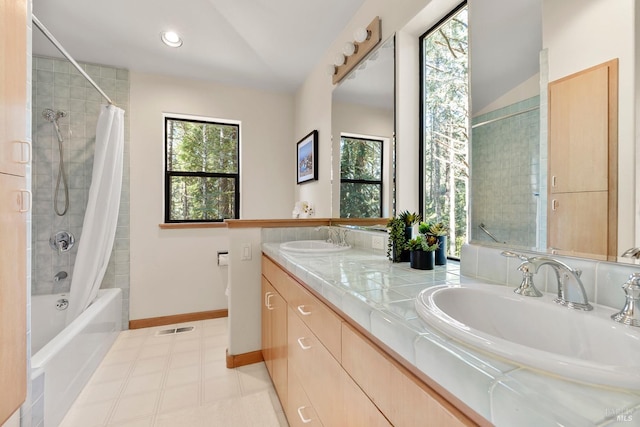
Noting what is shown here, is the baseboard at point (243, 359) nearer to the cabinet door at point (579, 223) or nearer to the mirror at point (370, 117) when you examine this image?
the mirror at point (370, 117)

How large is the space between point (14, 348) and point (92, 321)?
112cm

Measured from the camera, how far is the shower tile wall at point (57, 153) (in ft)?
8.00

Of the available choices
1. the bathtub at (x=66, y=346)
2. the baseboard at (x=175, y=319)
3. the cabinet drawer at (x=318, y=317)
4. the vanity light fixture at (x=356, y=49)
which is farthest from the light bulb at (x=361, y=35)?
the baseboard at (x=175, y=319)

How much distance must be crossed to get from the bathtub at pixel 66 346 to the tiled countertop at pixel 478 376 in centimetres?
158

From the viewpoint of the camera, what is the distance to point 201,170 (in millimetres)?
3105

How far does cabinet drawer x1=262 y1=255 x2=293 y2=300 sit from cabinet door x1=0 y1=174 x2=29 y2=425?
102 cm

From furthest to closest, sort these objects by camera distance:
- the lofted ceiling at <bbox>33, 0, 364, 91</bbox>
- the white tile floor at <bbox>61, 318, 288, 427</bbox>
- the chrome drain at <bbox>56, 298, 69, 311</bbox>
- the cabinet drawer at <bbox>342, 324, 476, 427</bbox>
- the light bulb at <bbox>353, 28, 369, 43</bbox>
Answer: the chrome drain at <bbox>56, 298, 69, 311</bbox>
the lofted ceiling at <bbox>33, 0, 364, 91</bbox>
the light bulb at <bbox>353, 28, 369, 43</bbox>
the white tile floor at <bbox>61, 318, 288, 427</bbox>
the cabinet drawer at <bbox>342, 324, 476, 427</bbox>

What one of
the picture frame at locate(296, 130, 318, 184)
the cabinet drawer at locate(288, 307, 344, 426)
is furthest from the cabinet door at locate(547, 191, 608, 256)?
the picture frame at locate(296, 130, 318, 184)

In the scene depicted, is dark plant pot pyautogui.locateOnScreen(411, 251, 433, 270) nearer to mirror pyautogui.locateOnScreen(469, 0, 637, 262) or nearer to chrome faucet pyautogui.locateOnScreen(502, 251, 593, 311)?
mirror pyautogui.locateOnScreen(469, 0, 637, 262)

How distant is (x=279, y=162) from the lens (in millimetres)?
3316

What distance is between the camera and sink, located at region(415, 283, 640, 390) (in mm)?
396

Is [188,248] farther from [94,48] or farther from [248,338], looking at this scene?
[94,48]

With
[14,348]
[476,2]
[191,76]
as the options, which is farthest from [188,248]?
[476,2]

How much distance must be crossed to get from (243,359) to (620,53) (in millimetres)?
2375
